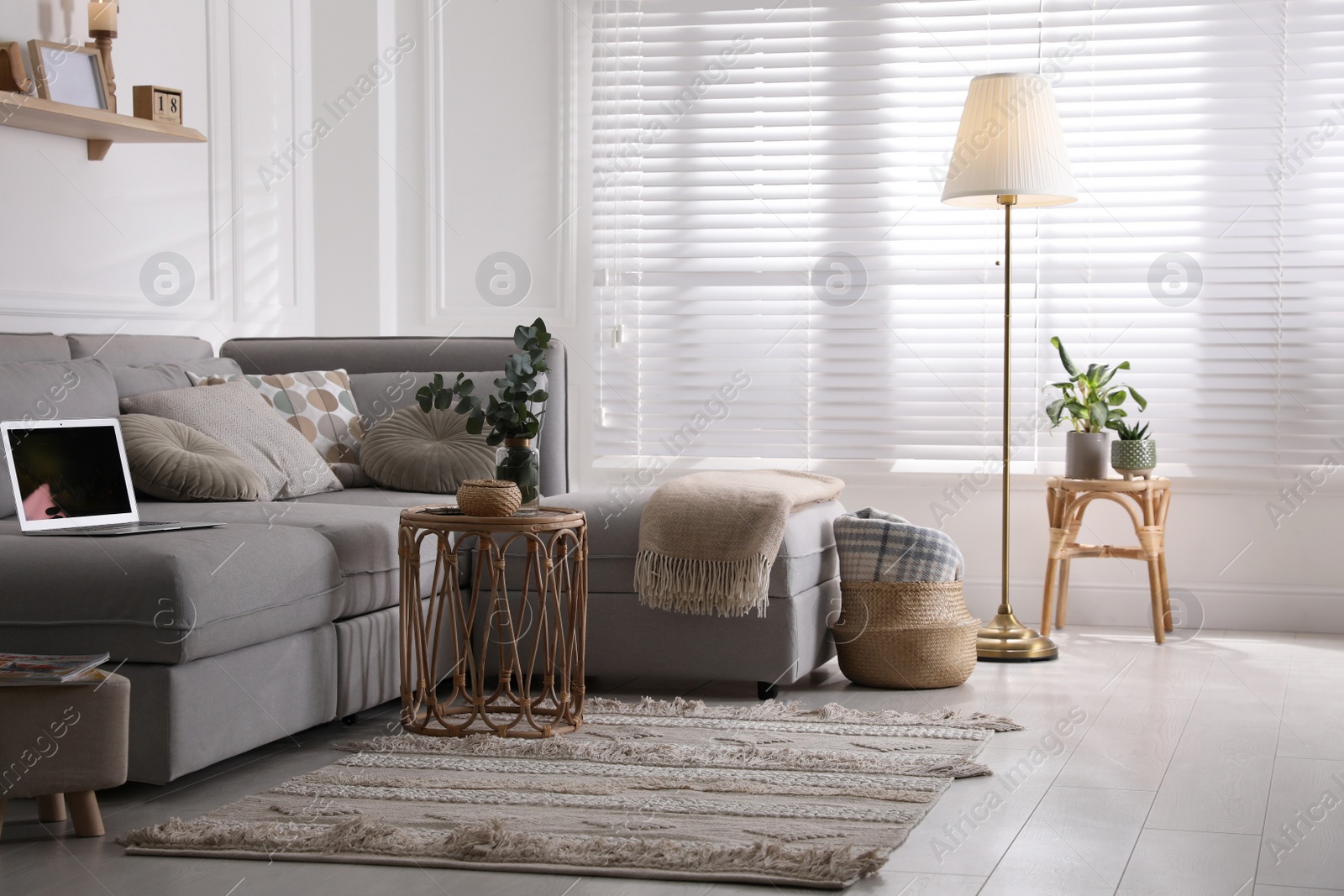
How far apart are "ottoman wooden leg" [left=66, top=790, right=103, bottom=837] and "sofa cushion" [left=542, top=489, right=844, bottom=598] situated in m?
1.41

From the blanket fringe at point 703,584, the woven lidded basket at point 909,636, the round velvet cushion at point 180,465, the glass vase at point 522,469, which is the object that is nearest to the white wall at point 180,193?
the round velvet cushion at point 180,465

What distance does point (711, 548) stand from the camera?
134 inches

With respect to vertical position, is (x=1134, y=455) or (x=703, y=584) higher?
(x=1134, y=455)

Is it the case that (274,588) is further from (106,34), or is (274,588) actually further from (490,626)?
(106,34)

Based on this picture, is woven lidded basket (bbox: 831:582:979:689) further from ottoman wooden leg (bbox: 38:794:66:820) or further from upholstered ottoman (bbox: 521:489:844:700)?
ottoman wooden leg (bbox: 38:794:66:820)

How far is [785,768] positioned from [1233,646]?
2.14 metres

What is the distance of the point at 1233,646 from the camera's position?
427cm

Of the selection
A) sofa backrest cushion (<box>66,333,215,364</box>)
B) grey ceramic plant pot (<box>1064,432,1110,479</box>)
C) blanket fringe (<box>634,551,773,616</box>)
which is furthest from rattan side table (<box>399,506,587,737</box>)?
grey ceramic plant pot (<box>1064,432,1110,479</box>)

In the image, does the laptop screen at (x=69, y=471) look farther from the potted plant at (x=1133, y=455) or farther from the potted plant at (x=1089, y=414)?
the potted plant at (x=1133, y=455)

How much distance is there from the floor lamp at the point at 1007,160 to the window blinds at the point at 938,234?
0.68 metres

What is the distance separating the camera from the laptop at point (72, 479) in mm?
2848

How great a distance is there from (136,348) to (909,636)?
218 centimetres

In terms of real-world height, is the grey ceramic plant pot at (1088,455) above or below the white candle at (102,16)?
below

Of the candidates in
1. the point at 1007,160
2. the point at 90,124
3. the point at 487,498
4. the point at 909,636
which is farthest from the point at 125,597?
the point at 1007,160
